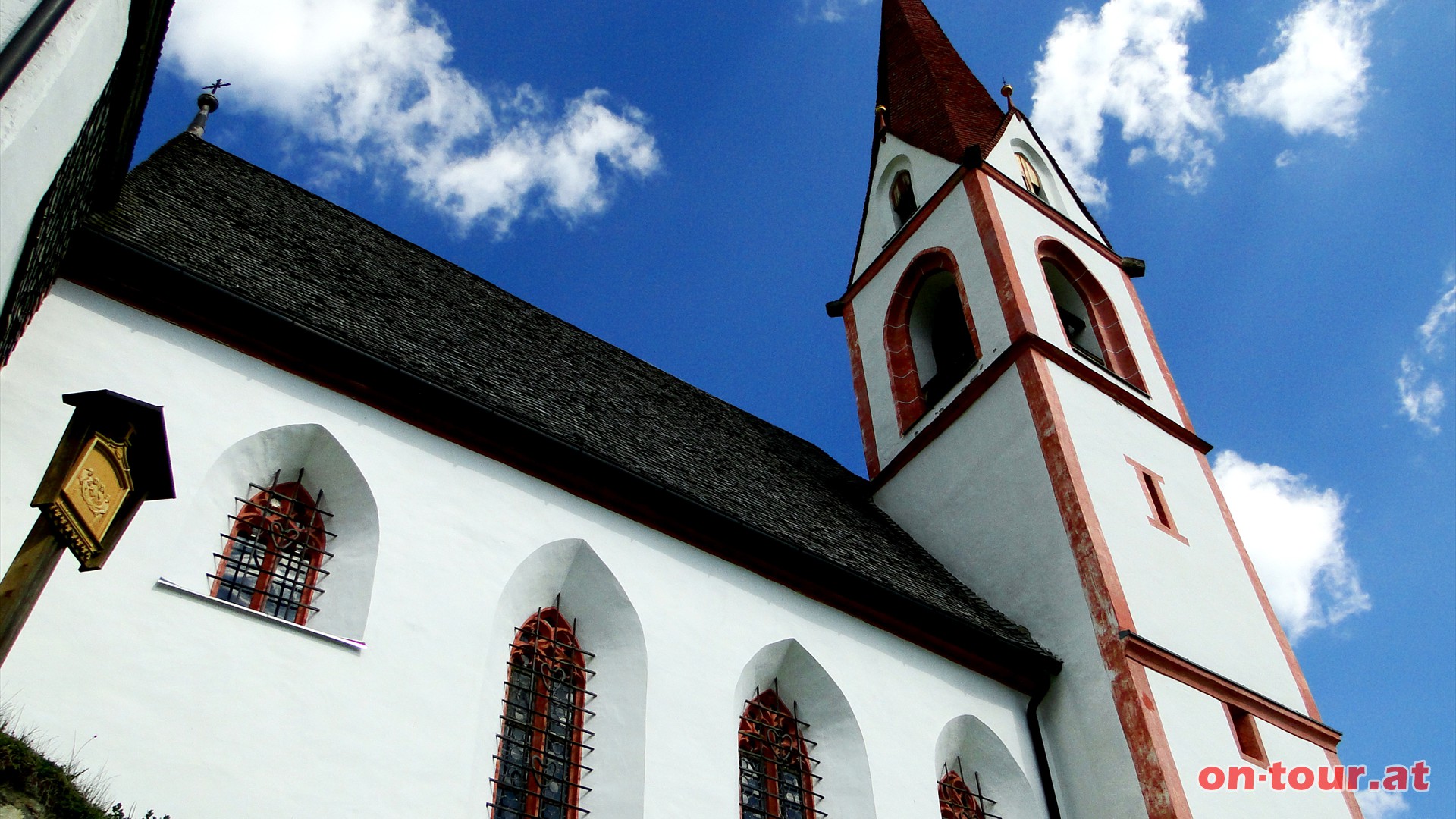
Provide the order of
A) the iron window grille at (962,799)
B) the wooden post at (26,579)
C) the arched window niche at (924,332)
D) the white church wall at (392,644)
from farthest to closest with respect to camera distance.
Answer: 1. the arched window niche at (924,332)
2. the iron window grille at (962,799)
3. the white church wall at (392,644)
4. the wooden post at (26,579)

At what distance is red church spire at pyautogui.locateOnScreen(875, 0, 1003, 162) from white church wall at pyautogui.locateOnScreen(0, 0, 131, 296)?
12.3 meters

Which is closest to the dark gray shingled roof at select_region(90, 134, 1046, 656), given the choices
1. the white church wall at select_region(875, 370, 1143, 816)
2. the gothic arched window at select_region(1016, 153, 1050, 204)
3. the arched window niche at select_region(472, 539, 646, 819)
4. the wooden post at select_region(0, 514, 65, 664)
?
the white church wall at select_region(875, 370, 1143, 816)

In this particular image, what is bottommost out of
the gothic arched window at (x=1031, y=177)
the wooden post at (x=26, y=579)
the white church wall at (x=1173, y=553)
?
the wooden post at (x=26, y=579)

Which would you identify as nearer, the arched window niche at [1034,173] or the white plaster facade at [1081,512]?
the white plaster facade at [1081,512]

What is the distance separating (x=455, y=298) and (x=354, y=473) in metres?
4.67

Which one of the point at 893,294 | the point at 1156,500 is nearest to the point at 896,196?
the point at 893,294

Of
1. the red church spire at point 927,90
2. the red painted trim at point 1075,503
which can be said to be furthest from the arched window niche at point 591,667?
the red church spire at point 927,90

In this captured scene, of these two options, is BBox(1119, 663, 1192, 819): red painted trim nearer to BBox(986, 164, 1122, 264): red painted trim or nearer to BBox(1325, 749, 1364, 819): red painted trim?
BBox(1325, 749, 1364, 819): red painted trim

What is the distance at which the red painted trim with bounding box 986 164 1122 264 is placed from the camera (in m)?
15.7

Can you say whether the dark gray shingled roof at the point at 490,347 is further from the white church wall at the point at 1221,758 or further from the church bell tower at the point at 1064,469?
the white church wall at the point at 1221,758

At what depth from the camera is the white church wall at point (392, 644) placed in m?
5.99

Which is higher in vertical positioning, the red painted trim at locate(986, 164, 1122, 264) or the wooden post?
the red painted trim at locate(986, 164, 1122, 264)


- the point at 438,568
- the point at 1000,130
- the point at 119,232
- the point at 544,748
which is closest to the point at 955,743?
the point at 544,748

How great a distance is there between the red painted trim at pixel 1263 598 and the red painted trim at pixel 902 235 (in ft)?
15.5
